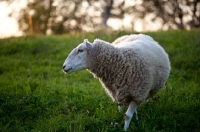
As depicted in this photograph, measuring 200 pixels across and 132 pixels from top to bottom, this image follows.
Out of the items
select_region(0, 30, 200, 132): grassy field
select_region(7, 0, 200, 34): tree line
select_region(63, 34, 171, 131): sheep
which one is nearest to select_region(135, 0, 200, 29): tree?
select_region(7, 0, 200, 34): tree line

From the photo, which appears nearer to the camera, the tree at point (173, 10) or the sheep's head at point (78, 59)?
the sheep's head at point (78, 59)

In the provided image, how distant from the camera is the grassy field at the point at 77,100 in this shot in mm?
4445

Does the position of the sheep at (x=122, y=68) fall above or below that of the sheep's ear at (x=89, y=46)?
below

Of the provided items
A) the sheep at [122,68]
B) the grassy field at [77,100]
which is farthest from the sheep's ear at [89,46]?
the grassy field at [77,100]

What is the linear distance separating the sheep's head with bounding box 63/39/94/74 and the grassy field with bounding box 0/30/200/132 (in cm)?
69

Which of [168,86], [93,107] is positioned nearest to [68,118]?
[93,107]

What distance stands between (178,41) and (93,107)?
498 cm

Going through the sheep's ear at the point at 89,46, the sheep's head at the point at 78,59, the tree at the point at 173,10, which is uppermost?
the sheep's ear at the point at 89,46

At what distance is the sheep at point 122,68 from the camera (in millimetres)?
4461

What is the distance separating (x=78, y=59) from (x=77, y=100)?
1122 millimetres

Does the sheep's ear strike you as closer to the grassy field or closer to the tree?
the grassy field

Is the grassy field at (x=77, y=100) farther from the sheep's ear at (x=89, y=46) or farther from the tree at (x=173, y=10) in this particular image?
the tree at (x=173, y=10)

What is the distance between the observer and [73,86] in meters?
6.11

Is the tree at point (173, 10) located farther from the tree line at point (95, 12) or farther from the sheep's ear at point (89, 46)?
the sheep's ear at point (89, 46)
